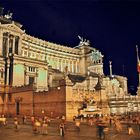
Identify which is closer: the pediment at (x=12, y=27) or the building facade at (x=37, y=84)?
the building facade at (x=37, y=84)

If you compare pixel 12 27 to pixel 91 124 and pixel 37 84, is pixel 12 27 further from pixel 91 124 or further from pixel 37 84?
pixel 91 124

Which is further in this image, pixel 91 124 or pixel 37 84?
pixel 37 84

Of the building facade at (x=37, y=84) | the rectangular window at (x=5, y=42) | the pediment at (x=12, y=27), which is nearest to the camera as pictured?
the building facade at (x=37, y=84)

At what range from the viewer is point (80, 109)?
4053cm

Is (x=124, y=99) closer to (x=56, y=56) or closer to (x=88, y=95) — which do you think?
(x=88, y=95)

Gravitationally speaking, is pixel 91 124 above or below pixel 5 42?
below

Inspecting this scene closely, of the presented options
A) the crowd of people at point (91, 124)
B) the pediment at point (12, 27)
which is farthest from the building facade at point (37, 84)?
the crowd of people at point (91, 124)

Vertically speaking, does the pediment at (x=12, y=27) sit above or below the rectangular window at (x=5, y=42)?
above

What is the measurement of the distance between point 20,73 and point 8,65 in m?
3.64

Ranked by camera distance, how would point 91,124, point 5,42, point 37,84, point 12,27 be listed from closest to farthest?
point 91,124, point 37,84, point 5,42, point 12,27

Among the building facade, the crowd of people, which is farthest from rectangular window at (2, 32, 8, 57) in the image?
the crowd of people

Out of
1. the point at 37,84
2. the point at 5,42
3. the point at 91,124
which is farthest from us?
the point at 5,42

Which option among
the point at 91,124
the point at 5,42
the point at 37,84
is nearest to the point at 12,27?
the point at 5,42

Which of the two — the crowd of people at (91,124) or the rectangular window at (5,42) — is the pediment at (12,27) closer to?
the rectangular window at (5,42)
